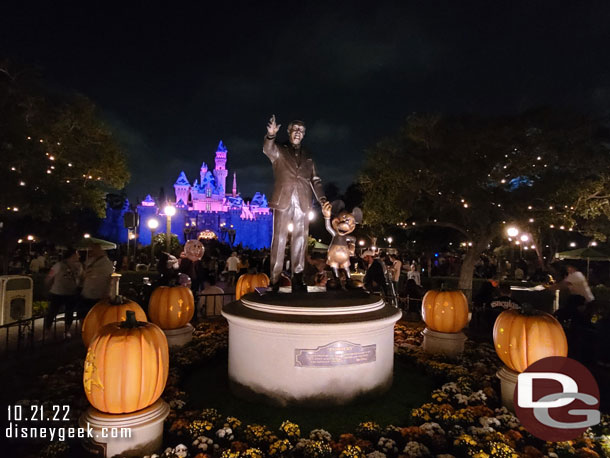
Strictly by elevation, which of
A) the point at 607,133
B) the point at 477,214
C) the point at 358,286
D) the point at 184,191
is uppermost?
the point at 184,191

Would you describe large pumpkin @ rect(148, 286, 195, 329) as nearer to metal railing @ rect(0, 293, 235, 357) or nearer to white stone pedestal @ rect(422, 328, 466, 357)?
metal railing @ rect(0, 293, 235, 357)

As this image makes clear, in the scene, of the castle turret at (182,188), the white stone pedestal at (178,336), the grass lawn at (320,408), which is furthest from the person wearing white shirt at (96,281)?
the castle turret at (182,188)

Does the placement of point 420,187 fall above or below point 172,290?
above

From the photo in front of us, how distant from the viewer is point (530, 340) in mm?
4762

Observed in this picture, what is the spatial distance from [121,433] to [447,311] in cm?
544

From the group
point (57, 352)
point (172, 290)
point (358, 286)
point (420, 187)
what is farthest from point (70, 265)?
point (420, 187)

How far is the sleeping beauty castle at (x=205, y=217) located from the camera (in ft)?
236

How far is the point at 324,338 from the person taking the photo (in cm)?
475

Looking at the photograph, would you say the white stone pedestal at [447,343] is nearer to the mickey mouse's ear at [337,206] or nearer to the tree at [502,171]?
the mickey mouse's ear at [337,206]

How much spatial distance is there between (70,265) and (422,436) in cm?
747

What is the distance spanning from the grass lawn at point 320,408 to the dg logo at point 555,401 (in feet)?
4.21

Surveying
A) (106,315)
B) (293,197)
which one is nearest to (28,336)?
(106,315)

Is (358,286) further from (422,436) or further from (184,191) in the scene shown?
(184,191)

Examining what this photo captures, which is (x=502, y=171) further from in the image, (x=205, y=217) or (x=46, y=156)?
(x=205, y=217)
